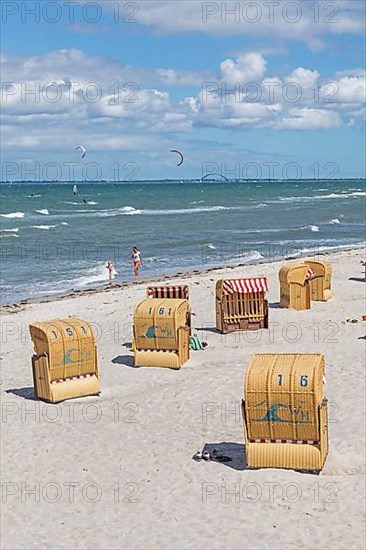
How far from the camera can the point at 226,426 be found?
14766mm

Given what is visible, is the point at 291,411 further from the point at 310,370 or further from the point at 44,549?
the point at 44,549

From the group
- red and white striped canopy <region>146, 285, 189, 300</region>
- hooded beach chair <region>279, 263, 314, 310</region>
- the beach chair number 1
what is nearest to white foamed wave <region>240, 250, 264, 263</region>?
hooded beach chair <region>279, 263, 314, 310</region>

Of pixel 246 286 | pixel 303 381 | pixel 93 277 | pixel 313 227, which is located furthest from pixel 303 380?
pixel 313 227

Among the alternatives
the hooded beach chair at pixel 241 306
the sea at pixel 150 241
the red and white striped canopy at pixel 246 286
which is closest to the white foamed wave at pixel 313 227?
the sea at pixel 150 241

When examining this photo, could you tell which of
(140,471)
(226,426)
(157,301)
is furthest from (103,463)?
(157,301)

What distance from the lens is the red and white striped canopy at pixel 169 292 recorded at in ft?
71.6

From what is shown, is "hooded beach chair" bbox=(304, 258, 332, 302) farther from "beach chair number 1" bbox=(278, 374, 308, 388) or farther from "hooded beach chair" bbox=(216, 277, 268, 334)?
"beach chair number 1" bbox=(278, 374, 308, 388)

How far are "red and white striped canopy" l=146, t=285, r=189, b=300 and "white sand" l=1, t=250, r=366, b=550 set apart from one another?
144 centimetres

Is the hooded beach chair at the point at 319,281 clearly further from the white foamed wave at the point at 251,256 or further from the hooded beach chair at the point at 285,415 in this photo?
the white foamed wave at the point at 251,256

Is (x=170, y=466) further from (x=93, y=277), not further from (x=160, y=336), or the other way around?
(x=93, y=277)

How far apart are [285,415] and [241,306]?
33.3 feet

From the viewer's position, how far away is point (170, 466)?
13062 millimetres

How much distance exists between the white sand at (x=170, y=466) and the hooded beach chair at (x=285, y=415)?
0.94 feet

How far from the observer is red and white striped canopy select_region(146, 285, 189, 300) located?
859 inches
